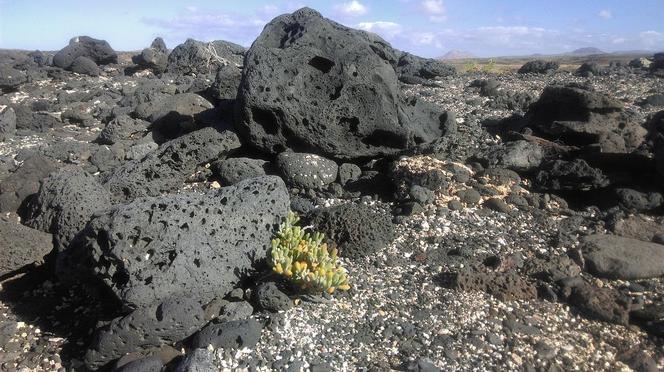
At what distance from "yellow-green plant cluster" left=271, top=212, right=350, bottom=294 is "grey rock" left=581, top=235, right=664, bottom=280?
2733 mm

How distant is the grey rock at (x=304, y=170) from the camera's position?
7777 millimetres

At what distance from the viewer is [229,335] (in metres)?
4.80

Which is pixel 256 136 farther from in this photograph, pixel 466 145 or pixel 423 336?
pixel 423 336

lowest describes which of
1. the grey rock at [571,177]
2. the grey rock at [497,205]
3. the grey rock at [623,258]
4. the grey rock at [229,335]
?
the grey rock at [229,335]

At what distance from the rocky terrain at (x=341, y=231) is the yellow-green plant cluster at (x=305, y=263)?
0.67 feet

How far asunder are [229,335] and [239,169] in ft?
11.9

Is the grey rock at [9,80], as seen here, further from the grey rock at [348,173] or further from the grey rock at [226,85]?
the grey rock at [348,173]

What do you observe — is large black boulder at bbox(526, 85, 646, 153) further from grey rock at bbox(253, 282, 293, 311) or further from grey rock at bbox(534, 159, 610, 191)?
grey rock at bbox(253, 282, 293, 311)

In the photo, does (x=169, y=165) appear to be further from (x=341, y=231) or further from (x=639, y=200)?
(x=639, y=200)

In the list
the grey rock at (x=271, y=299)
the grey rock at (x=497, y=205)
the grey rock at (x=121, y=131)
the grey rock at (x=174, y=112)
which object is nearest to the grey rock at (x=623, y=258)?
the grey rock at (x=497, y=205)

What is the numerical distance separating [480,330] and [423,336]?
0.53 meters

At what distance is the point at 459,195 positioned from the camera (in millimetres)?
7309

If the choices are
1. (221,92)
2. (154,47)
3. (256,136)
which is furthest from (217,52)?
(256,136)

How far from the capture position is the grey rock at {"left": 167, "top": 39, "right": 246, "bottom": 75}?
17.5 meters
